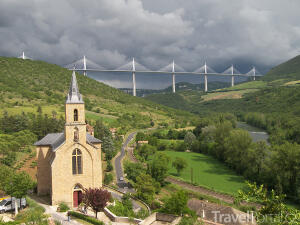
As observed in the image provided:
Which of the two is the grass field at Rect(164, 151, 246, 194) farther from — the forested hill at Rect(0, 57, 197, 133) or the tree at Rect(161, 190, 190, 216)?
the forested hill at Rect(0, 57, 197, 133)

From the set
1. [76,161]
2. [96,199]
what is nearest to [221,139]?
[76,161]

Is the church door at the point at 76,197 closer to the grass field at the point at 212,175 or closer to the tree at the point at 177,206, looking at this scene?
the tree at the point at 177,206

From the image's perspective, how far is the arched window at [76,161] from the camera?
2392 centimetres

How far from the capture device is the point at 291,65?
607 ft

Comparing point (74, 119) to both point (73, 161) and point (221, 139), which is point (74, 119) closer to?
point (73, 161)

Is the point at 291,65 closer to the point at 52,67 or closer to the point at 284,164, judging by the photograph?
the point at 52,67

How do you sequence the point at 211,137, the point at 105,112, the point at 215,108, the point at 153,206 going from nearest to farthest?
1. the point at 153,206
2. the point at 211,137
3. the point at 105,112
4. the point at 215,108

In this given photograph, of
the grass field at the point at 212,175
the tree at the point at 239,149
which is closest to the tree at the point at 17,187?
the grass field at the point at 212,175

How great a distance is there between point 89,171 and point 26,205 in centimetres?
576

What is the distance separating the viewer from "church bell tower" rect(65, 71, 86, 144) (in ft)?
77.1

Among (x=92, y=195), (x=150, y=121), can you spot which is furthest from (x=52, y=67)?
(x=92, y=195)

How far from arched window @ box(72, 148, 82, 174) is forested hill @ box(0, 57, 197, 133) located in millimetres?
43689

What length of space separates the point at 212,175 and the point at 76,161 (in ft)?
86.4

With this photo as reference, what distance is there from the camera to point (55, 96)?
89.2 metres
